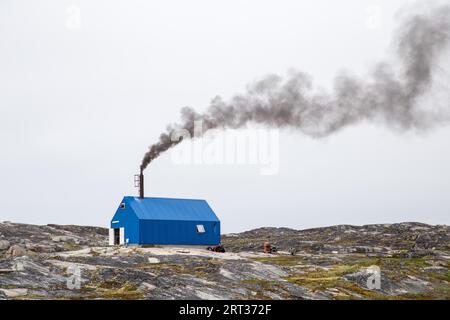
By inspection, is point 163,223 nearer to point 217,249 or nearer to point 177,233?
point 177,233

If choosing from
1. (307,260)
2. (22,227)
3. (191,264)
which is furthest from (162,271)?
(22,227)

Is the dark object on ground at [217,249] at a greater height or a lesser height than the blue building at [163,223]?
lesser

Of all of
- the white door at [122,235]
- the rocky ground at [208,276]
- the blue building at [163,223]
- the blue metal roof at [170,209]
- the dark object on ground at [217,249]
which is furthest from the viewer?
the white door at [122,235]

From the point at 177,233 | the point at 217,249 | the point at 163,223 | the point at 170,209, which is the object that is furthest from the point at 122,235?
the point at 217,249

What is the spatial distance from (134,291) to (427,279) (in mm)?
23158

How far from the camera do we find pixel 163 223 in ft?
203

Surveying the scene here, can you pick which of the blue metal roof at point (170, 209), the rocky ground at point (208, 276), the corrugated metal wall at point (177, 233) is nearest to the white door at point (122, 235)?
the blue metal roof at point (170, 209)

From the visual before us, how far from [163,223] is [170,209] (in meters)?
2.55

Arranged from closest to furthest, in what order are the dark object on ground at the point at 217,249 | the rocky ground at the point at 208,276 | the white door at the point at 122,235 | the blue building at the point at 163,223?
the rocky ground at the point at 208,276 → the dark object on ground at the point at 217,249 → the blue building at the point at 163,223 → the white door at the point at 122,235

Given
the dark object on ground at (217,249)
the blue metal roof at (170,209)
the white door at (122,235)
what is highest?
the blue metal roof at (170,209)

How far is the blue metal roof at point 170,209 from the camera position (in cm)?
6201

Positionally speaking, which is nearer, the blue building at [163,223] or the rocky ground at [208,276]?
the rocky ground at [208,276]

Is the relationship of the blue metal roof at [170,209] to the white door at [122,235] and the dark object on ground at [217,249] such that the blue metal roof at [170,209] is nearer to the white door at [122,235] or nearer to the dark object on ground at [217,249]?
the white door at [122,235]
